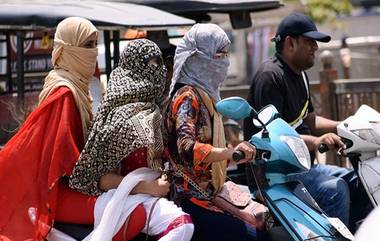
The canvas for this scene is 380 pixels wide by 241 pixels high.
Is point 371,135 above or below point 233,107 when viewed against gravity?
below

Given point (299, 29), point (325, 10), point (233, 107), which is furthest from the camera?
point (325, 10)

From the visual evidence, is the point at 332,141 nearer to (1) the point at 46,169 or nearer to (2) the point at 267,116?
(2) the point at 267,116

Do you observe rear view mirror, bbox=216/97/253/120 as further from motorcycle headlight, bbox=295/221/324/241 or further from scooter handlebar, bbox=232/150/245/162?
motorcycle headlight, bbox=295/221/324/241

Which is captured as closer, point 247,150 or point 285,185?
point 247,150

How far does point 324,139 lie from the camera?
199 inches

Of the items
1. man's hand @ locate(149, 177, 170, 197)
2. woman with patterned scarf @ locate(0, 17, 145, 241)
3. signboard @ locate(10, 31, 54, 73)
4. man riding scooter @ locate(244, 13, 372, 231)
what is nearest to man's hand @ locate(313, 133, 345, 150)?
man riding scooter @ locate(244, 13, 372, 231)

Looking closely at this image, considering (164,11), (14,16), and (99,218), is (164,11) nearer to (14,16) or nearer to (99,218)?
(14,16)

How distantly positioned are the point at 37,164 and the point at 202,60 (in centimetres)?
97

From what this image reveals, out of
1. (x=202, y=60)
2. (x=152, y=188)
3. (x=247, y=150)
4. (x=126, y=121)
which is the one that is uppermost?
(x=202, y=60)

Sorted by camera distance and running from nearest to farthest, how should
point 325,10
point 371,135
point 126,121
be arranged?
point 126,121 < point 371,135 < point 325,10

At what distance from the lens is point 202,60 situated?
455 cm

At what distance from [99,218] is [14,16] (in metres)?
2.34

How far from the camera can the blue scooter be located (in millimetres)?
4285

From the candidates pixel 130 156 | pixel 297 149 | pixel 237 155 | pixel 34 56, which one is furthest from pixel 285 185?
pixel 34 56
